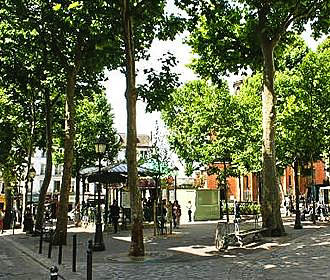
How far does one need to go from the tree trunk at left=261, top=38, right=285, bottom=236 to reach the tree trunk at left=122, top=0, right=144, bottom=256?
6507 mm

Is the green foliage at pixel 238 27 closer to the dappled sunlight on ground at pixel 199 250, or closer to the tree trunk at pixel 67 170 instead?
the tree trunk at pixel 67 170

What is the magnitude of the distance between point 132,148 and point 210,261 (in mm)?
4507

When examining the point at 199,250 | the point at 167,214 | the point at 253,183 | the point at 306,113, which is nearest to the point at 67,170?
the point at 199,250

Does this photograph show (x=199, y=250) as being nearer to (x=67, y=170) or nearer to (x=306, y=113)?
(x=67, y=170)

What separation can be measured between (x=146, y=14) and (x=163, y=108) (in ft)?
13.6

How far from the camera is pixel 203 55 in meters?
22.6

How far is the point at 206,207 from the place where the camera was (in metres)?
36.4

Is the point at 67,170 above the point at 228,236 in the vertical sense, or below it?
above

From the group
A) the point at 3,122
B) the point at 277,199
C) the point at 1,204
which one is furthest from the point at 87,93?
the point at 1,204

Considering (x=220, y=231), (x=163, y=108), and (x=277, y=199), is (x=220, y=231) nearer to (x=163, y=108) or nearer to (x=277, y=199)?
(x=277, y=199)

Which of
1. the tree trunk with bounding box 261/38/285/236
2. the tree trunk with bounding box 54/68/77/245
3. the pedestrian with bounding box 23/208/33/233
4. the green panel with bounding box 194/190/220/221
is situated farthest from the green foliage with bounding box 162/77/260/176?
the tree trunk with bounding box 54/68/77/245

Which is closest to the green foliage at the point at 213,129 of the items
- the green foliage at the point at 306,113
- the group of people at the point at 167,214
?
the green foliage at the point at 306,113

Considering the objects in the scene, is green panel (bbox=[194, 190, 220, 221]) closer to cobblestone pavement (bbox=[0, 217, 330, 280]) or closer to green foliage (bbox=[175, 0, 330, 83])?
green foliage (bbox=[175, 0, 330, 83])

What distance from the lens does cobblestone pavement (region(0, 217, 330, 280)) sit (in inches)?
425
